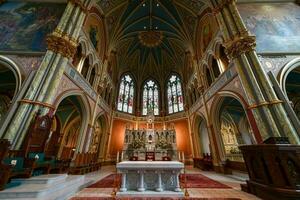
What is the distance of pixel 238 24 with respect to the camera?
8594 mm

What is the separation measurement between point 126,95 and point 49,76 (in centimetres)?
1482

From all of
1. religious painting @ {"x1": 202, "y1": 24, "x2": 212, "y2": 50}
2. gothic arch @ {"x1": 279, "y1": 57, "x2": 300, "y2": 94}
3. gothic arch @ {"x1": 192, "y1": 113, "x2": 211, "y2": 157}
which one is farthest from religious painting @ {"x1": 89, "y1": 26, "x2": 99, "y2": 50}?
gothic arch @ {"x1": 279, "y1": 57, "x2": 300, "y2": 94}

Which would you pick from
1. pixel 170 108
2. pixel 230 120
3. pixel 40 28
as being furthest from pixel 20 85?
pixel 230 120

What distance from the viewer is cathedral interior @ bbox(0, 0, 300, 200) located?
503 centimetres

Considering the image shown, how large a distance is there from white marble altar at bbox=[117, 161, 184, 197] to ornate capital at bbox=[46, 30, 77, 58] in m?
7.33

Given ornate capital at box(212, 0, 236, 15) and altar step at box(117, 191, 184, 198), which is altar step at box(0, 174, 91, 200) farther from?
ornate capital at box(212, 0, 236, 15)

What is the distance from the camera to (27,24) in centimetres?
976

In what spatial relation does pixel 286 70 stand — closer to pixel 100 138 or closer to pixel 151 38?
pixel 151 38

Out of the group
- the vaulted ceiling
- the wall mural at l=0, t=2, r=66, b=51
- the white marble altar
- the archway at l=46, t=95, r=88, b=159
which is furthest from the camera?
the vaulted ceiling

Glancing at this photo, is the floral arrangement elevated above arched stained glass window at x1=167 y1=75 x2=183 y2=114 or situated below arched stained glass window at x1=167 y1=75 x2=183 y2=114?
below

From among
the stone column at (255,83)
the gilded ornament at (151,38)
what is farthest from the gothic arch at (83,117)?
the gilded ornament at (151,38)

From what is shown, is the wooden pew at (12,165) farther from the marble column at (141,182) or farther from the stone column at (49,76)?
the marble column at (141,182)

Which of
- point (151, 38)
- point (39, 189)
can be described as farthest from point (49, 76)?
point (151, 38)

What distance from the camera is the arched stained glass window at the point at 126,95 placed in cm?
2104
